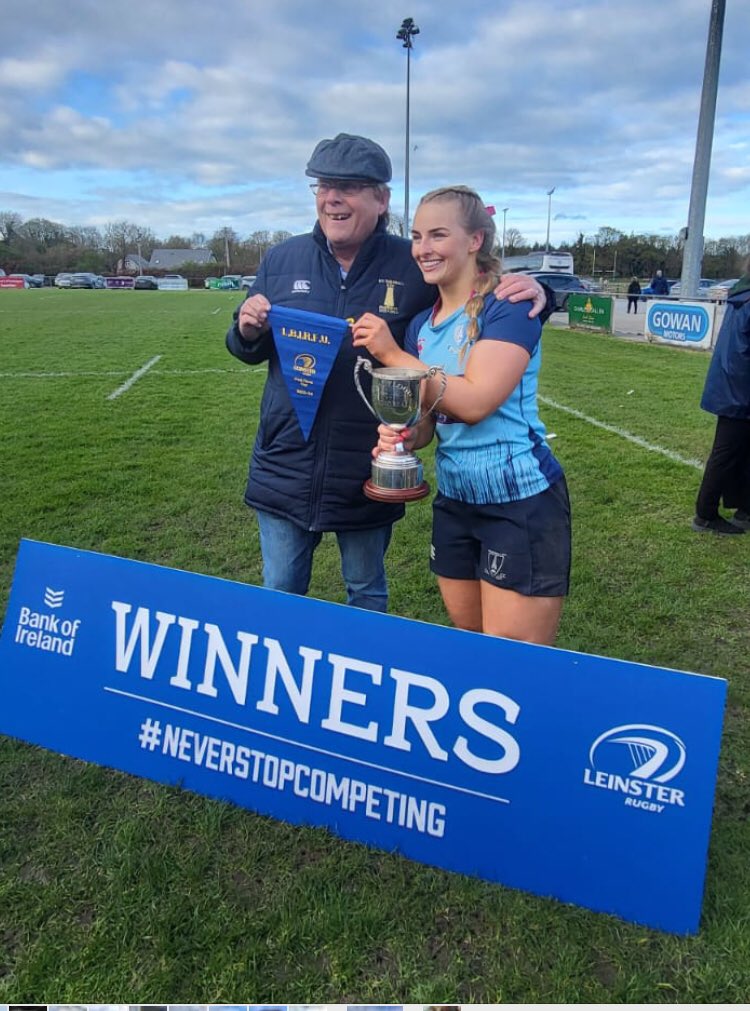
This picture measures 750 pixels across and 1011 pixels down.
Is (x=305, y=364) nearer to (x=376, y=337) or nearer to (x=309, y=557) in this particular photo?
(x=376, y=337)

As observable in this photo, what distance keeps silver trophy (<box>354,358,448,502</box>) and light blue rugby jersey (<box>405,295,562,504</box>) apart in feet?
0.35

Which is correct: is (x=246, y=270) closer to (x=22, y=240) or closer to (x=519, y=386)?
(x=22, y=240)

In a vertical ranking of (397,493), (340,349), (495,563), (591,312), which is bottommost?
(495,563)

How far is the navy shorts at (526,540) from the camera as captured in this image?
215 centimetres

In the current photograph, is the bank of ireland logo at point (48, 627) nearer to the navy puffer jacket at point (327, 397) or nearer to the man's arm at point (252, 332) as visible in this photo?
the navy puffer jacket at point (327, 397)

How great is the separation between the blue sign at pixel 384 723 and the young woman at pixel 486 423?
0.79ft

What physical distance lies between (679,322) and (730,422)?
40.4 ft

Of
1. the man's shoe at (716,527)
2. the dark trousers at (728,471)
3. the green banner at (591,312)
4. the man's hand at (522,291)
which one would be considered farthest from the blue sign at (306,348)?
the green banner at (591,312)

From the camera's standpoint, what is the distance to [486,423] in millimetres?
2115

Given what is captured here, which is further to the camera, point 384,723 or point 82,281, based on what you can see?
point 82,281

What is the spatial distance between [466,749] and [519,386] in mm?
1064

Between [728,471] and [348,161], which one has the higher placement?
[348,161]

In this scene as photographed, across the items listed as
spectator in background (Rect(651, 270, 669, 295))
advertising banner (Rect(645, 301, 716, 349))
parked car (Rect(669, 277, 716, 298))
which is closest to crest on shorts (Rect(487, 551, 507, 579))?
advertising banner (Rect(645, 301, 716, 349))

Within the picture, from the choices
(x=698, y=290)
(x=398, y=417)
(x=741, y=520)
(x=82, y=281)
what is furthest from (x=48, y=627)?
(x=82, y=281)
